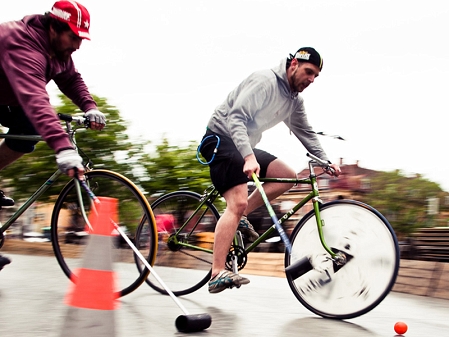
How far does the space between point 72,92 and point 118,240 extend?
3.80 feet

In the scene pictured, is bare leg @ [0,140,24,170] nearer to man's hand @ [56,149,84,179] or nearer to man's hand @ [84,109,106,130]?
man's hand @ [84,109,106,130]

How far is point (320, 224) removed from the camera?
424 cm

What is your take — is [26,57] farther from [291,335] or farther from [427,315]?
[427,315]

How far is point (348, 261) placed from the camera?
4.14m

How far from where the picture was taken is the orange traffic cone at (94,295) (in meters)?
2.36

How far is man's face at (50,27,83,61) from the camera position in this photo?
12.4 ft

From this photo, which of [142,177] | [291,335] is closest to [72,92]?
[291,335]

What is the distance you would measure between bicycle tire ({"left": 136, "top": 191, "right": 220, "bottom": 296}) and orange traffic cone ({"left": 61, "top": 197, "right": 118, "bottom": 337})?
2.24 meters

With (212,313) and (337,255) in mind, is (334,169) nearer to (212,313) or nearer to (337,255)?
(337,255)

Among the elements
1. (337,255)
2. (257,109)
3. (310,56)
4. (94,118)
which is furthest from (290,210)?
(94,118)

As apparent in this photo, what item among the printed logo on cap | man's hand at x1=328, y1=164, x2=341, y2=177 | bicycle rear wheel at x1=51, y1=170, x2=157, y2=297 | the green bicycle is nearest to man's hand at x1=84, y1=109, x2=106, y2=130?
bicycle rear wheel at x1=51, y1=170, x2=157, y2=297

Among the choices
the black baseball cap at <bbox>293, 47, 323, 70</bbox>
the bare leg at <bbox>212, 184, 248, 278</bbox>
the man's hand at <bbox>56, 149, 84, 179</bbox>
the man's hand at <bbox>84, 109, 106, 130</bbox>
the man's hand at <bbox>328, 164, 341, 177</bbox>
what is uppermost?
the black baseball cap at <bbox>293, 47, 323, 70</bbox>

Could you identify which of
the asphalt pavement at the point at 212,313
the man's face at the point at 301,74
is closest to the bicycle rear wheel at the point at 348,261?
the asphalt pavement at the point at 212,313

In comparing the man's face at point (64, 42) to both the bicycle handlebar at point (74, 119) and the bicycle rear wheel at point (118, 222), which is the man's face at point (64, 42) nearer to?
the bicycle handlebar at point (74, 119)
